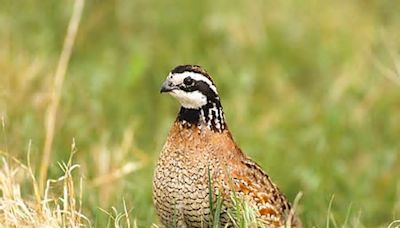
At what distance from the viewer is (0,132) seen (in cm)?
778

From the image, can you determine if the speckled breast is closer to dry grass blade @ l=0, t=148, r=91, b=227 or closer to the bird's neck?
the bird's neck

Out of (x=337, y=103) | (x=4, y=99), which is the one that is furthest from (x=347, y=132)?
(x=4, y=99)

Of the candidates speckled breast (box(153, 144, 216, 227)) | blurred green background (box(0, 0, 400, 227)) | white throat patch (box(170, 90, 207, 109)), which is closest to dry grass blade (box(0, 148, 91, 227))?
speckled breast (box(153, 144, 216, 227))

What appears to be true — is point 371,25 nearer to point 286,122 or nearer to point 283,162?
point 286,122

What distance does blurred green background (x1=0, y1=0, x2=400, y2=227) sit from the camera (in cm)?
846

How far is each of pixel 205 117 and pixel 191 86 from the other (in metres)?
0.17

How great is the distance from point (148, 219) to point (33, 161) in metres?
1.02

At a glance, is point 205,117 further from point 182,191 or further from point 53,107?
point 53,107

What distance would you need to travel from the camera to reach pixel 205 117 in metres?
6.23

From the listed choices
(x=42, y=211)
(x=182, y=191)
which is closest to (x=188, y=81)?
(x=182, y=191)

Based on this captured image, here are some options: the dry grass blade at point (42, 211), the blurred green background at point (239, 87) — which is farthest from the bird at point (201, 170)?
the blurred green background at point (239, 87)

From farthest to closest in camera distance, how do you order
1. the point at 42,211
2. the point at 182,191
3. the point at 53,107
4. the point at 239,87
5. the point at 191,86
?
the point at 239,87, the point at 53,107, the point at 191,86, the point at 182,191, the point at 42,211

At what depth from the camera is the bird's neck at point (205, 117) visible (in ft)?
20.4

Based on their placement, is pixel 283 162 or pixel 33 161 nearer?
pixel 33 161
